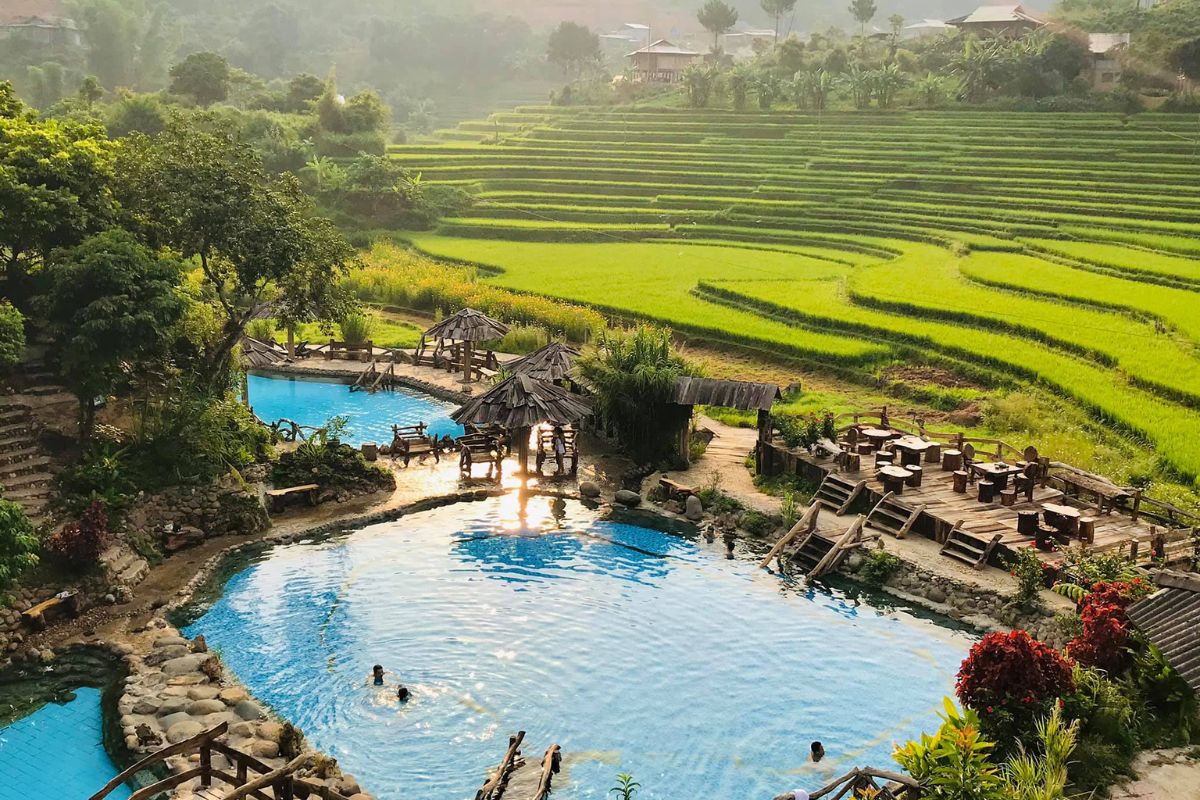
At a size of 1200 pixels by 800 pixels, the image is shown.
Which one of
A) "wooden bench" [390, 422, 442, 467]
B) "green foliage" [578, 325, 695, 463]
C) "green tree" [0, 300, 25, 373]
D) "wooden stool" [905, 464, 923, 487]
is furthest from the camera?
"wooden bench" [390, 422, 442, 467]

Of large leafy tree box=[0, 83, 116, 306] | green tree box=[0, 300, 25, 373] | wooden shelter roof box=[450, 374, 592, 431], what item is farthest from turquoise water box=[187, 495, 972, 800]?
large leafy tree box=[0, 83, 116, 306]

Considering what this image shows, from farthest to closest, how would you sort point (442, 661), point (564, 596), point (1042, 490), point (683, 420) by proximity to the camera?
point (683, 420) < point (1042, 490) < point (564, 596) < point (442, 661)

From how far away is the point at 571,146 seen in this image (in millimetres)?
69062

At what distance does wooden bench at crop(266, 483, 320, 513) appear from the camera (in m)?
22.8

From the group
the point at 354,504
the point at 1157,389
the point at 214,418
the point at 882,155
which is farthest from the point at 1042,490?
the point at 882,155

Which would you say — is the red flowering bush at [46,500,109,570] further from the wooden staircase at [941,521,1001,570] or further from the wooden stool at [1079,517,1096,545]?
the wooden stool at [1079,517,1096,545]

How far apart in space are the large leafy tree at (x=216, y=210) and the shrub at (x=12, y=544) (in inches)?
317

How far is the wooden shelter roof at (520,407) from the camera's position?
78.6ft

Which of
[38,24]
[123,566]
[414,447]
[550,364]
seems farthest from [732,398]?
[38,24]

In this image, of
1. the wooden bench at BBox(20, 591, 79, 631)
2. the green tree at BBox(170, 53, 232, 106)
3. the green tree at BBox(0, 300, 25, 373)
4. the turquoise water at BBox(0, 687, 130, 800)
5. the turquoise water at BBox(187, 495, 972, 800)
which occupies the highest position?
the green tree at BBox(170, 53, 232, 106)

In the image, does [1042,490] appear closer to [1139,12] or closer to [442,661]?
[442,661]

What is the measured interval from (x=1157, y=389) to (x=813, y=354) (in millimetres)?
9421

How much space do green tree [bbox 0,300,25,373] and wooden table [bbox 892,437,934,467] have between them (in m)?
17.2

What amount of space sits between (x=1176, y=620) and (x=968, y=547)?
5.87m
